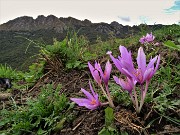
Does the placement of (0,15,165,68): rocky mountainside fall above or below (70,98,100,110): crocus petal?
below

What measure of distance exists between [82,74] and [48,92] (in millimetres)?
700

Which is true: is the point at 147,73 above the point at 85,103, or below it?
above

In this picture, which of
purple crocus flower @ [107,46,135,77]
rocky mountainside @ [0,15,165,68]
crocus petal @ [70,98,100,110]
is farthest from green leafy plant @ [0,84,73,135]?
rocky mountainside @ [0,15,165,68]

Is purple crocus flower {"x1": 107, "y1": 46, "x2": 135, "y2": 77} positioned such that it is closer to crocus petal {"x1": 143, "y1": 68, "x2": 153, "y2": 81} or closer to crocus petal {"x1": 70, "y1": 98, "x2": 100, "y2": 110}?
crocus petal {"x1": 143, "y1": 68, "x2": 153, "y2": 81}

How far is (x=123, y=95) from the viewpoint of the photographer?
2197mm

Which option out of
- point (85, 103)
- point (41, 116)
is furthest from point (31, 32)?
point (85, 103)

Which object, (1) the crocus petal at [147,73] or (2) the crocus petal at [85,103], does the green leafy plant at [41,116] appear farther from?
(1) the crocus petal at [147,73]

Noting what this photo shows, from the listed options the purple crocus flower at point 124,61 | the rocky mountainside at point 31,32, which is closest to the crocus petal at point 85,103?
the purple crocus flower at point 124,61

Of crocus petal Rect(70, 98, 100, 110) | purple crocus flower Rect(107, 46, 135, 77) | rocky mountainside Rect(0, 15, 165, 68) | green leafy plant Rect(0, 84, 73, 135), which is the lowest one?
rocky mountainside Rect(0, 15, 165, 68)

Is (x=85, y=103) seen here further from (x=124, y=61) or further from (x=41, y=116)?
(x=41, y=116)

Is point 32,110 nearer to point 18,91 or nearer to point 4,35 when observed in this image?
point 18,91

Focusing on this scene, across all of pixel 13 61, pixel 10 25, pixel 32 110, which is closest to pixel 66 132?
pixel 32 110

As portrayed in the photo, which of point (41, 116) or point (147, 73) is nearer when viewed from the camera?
point (147, 73)

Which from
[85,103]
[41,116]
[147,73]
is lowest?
[41,116]
